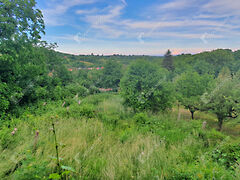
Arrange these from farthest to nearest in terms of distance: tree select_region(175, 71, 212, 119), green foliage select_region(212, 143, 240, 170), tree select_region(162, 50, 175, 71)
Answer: tree select_region(162, 50, 175, 71), tree select_region(175, 71, 212, 119), green foliage select_region(212, 143, 240, 170)

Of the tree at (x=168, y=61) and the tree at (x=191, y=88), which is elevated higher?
the tree at (x=168, y=61)

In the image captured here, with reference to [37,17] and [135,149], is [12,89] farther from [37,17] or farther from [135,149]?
[135,149]

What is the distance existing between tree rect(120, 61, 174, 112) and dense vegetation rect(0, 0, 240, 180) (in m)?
0.06

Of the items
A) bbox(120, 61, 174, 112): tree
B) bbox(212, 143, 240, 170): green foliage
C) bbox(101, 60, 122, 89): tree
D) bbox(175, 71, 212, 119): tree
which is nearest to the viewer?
bbox(212, 143, 240, 170): green foliage

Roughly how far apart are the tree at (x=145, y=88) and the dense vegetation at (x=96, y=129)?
62 mm

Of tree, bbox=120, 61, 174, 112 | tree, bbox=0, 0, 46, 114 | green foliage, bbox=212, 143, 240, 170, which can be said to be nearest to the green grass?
green foliage, bbox=212, 143, 240, 170

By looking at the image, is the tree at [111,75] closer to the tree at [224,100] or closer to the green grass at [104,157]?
the tree at [224,100]

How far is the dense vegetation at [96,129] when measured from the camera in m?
2.23

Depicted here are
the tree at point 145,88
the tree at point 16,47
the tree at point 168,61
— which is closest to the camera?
the tree at point 16,47

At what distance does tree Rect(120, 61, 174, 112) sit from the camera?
7.73 meters

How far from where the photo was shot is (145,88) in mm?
7828

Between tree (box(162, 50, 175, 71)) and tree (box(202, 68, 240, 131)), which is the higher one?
tree (box(162, 50, 175, 71))

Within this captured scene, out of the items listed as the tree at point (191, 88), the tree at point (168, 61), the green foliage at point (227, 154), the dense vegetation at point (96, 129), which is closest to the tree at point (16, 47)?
the dense vegetation at point (96, 129)

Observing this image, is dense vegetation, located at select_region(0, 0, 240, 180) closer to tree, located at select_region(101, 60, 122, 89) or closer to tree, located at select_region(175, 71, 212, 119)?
tree, located at select_region(175, 71, 212, 119)
